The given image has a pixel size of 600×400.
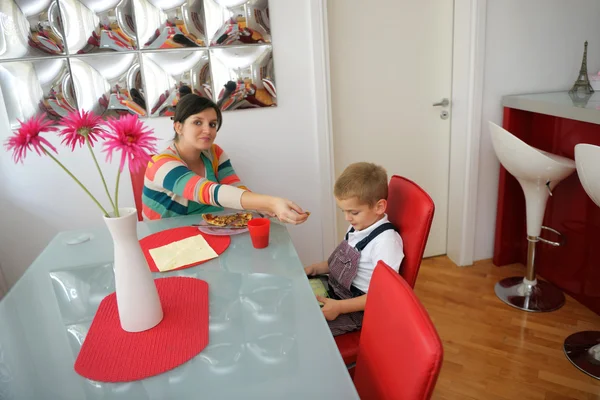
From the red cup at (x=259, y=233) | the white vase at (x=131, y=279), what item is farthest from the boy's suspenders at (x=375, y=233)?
the white vase at (x=131, y=279)

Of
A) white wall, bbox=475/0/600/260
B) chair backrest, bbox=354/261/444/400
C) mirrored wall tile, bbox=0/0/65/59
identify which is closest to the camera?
chair backrest, bbox=354/261/444/400

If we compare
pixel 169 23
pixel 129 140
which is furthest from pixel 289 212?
pixel 169 23

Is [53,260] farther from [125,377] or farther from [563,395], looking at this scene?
[563,395]

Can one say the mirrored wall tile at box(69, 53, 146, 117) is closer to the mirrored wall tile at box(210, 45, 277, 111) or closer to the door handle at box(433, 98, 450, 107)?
the mirrored wall tile at box(210, 45, 277, 111)

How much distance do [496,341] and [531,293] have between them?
48 cm

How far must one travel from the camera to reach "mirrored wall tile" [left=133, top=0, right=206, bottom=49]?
2.12m

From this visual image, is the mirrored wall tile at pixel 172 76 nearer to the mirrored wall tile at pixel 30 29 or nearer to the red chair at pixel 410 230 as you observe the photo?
the mirrored wall tile at pixel 30 29

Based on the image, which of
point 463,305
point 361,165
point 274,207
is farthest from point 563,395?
point 274,207

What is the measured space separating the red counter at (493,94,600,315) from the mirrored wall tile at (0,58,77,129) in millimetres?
2345

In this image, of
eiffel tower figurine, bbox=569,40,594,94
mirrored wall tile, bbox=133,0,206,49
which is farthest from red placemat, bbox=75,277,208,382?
eiffel tower figurine, bbox=569,40,594,94

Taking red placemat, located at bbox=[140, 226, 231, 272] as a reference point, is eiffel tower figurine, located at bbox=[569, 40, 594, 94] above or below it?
above

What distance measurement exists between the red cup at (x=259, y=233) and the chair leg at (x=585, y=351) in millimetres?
1503

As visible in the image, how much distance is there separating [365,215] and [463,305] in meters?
1.27

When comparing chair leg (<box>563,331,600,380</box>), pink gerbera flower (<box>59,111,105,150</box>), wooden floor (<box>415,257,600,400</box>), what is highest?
pink gerbera flower (<box>59,111,105,150</box>)
